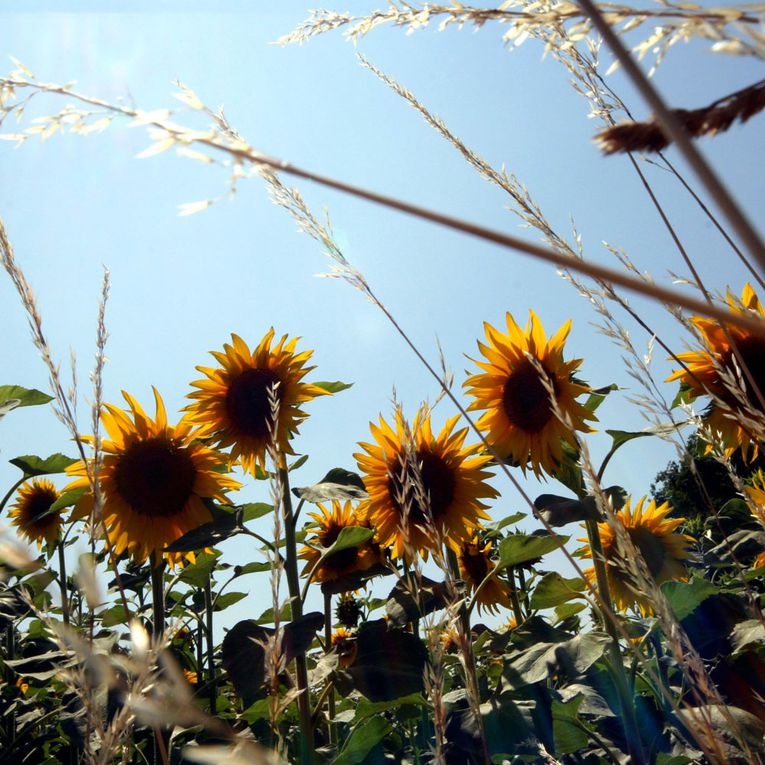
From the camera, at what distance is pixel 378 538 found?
3039 mm

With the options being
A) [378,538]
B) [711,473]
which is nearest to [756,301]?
[378,538]

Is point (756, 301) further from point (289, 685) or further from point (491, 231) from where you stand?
point (491, 231)

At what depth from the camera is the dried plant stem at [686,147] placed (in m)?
0.30

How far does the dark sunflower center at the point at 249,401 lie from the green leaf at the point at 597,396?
1.22 meters

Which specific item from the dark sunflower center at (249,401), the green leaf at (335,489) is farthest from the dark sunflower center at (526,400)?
the dark sunflower center at (249,401)

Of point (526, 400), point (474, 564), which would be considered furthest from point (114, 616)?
point (474, 564)

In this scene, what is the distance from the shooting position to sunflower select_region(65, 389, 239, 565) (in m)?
Answer: 2.84

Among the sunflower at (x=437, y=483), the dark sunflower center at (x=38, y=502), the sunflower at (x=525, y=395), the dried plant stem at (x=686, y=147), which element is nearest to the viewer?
the dried plant stem at (x=686, y=147)

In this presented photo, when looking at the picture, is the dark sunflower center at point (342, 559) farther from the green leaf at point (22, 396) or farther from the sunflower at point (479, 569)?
the green leaf at point (22, 396)

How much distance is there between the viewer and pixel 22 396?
249 cm

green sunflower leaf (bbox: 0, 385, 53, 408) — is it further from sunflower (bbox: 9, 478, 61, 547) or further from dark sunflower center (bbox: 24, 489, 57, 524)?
dark sunflower center (bbox: 24, 489, 57, 524)

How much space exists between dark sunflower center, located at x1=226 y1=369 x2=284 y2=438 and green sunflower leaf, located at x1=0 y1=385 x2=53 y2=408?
0.72m

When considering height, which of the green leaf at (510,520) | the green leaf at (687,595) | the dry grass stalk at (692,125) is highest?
the green leaf at (510,520)

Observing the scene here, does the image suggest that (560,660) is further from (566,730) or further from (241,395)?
(241,395)
